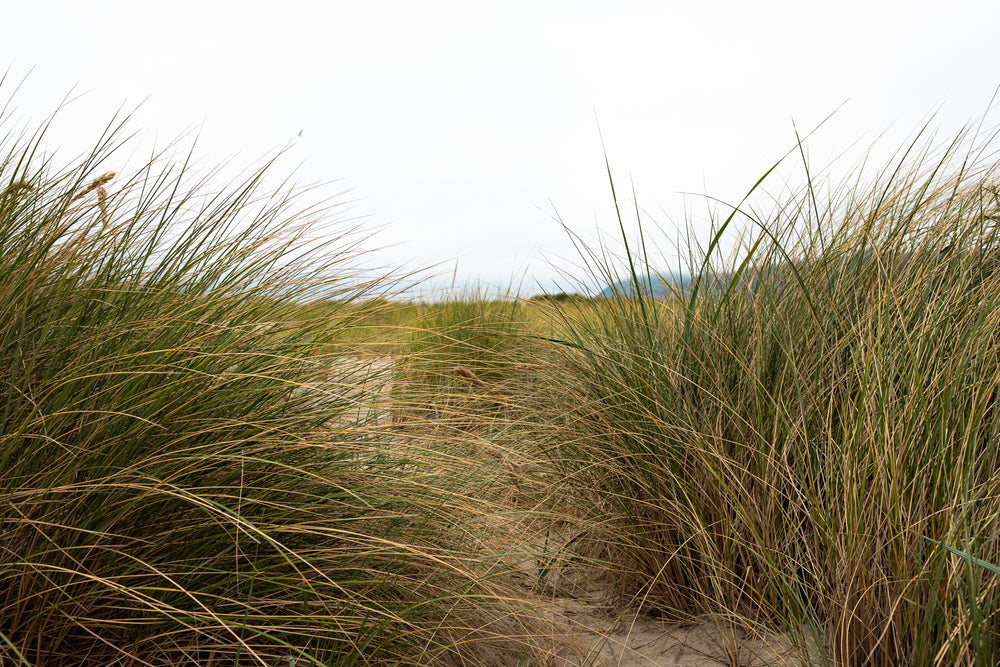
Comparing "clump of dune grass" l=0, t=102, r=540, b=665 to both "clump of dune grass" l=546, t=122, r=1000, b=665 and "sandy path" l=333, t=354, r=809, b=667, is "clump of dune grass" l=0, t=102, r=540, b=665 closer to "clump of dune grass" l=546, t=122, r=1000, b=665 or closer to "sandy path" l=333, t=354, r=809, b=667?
"sandy path" l=333, t=354, r=809, b=667

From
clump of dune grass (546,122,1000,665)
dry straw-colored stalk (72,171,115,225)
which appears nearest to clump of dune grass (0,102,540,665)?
dry straw-colored stalk (72,171,115,225)

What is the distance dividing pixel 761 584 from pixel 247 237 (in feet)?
5.14

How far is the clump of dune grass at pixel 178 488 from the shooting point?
3.52ft

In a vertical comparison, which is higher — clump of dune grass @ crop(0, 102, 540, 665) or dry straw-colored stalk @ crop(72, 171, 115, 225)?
dry straw-colored stalk @ crop(72, 171, 115, 225)

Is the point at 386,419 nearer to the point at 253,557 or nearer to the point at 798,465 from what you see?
the point at 253,557

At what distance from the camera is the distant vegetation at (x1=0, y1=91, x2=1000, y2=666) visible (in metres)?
1.10

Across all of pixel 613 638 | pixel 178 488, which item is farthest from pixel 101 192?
pixel 613 638

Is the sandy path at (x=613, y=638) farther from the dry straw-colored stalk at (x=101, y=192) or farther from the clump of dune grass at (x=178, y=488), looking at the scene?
the dry straw-colored stalk at (x=101, y=192)

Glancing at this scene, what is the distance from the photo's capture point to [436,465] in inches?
65.9

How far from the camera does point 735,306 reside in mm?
1921

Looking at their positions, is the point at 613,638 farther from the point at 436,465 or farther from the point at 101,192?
the point at 101,192

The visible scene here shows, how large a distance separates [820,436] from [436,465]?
93cm

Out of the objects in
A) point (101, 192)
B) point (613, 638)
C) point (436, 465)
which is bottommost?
point (613, 638)

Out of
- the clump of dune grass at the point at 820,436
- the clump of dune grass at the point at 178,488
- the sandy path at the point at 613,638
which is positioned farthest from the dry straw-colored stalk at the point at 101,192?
the clump of dune grass at the point at 820,436
